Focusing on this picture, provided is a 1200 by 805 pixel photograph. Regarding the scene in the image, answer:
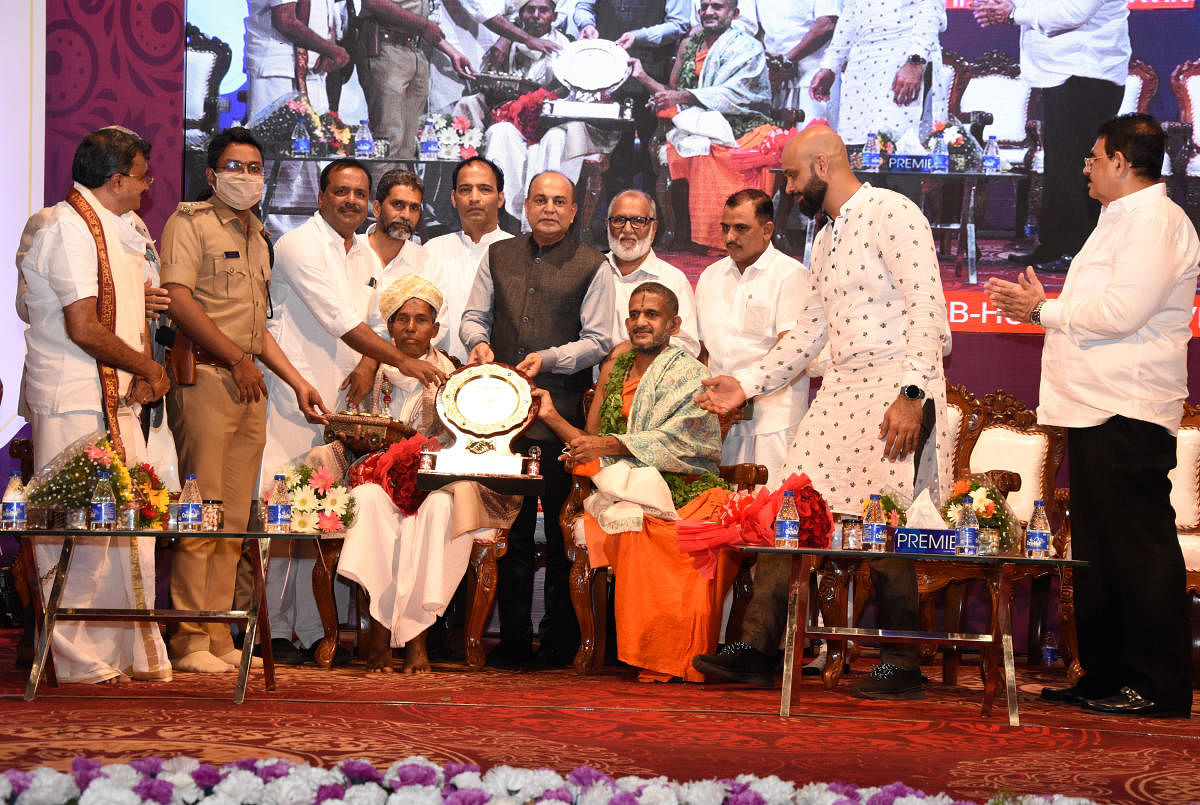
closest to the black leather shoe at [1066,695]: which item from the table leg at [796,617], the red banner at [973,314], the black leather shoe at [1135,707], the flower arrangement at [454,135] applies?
the black leather shoe at [1135,707]

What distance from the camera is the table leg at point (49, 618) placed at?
395 cm

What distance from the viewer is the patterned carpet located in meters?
3.04

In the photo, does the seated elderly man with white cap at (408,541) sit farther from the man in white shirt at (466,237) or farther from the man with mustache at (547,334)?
the man in white shirt at (466,237)

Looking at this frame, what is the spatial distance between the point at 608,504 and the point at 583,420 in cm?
74

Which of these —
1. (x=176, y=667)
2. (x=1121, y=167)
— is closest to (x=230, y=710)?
(x=176, y=667)

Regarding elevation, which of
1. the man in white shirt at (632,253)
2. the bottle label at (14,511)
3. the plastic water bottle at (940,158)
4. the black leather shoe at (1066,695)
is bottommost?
the black leather shoe at (1066,695)

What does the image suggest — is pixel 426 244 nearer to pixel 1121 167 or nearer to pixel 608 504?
pixel 608 504

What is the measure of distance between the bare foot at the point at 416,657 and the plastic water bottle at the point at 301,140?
10.1 ft

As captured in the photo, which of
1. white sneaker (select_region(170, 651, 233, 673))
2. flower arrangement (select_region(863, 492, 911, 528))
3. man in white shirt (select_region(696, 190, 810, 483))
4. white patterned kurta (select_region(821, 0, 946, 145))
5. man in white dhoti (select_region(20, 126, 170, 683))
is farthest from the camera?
white patterned kurta (select_region(821, 0, 946, 145))

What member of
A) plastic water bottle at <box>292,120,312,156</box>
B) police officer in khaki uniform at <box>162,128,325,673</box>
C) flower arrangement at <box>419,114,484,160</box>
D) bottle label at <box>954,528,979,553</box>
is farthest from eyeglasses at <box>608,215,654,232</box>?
bottle label at <box>954,528,979,553</box>

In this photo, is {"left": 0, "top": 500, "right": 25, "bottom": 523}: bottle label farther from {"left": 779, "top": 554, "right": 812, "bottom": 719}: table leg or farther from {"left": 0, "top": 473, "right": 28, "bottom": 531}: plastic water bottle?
{"left": 779, "top": 554, "right": 812, "bottom": 719}: table leg

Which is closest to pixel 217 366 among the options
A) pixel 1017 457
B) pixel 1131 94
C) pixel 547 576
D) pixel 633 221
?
pixel 547 576

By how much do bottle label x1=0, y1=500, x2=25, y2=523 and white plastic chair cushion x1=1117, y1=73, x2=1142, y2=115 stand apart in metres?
5.60

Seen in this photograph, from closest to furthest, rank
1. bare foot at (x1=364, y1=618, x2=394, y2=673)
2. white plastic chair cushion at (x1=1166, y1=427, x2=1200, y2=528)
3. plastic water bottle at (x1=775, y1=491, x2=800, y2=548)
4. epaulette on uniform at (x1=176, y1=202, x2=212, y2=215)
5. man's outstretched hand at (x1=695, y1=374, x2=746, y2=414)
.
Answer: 1. plastic water bottle at (x1=775, y1=491, x2=800, y2=548)
2. man's outstretched hand at (x1=695, y1=374, x2=746, y2=414)
3. bare foot at (x1=364, y1=618, x2=394, y2=673)
4. epaulette on uniform at (x1=176, y1=202, x2=212, y2=215)
5. white plastic chair cushion at (x1=1166, y1=427, x2=1200, y2=528)
